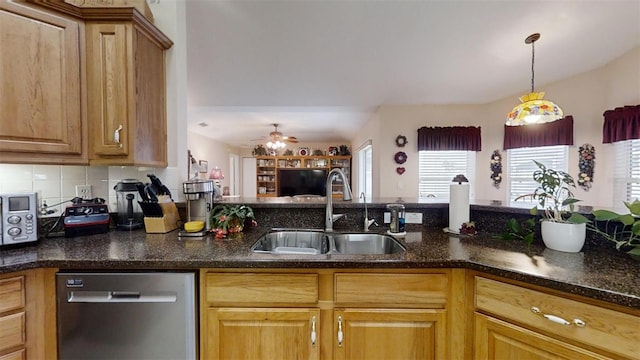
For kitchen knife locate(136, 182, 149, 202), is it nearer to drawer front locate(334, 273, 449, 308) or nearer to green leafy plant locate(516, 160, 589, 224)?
drawer front locate(334, 273, 449, 308)

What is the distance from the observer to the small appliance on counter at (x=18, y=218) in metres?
1.21

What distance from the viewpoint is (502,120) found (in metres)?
3.85

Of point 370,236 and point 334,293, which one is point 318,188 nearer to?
point 370,236

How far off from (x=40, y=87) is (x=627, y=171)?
4.82 meters

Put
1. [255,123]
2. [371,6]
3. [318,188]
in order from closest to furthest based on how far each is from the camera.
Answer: [371,6], [255,123], [318,188]

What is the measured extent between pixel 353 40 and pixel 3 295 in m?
2.93

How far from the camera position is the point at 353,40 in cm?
266

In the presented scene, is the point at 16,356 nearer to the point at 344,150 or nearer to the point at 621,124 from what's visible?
the point at 621,124

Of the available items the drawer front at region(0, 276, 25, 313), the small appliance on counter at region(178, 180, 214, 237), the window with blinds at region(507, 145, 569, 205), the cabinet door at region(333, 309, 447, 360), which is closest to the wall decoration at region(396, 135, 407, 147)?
the window with blinds at region(507, 145, 569, 205)

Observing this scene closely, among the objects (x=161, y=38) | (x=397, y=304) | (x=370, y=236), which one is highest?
(x=161, y=38)

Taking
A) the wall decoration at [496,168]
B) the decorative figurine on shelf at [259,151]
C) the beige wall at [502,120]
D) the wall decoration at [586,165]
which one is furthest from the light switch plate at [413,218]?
the decorative figurine on shelf at [259,151]

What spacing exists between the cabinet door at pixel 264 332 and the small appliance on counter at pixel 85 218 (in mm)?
975

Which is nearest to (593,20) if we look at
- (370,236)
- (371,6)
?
(371,6)

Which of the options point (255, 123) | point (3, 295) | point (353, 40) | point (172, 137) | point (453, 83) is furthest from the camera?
point (255, 123)
